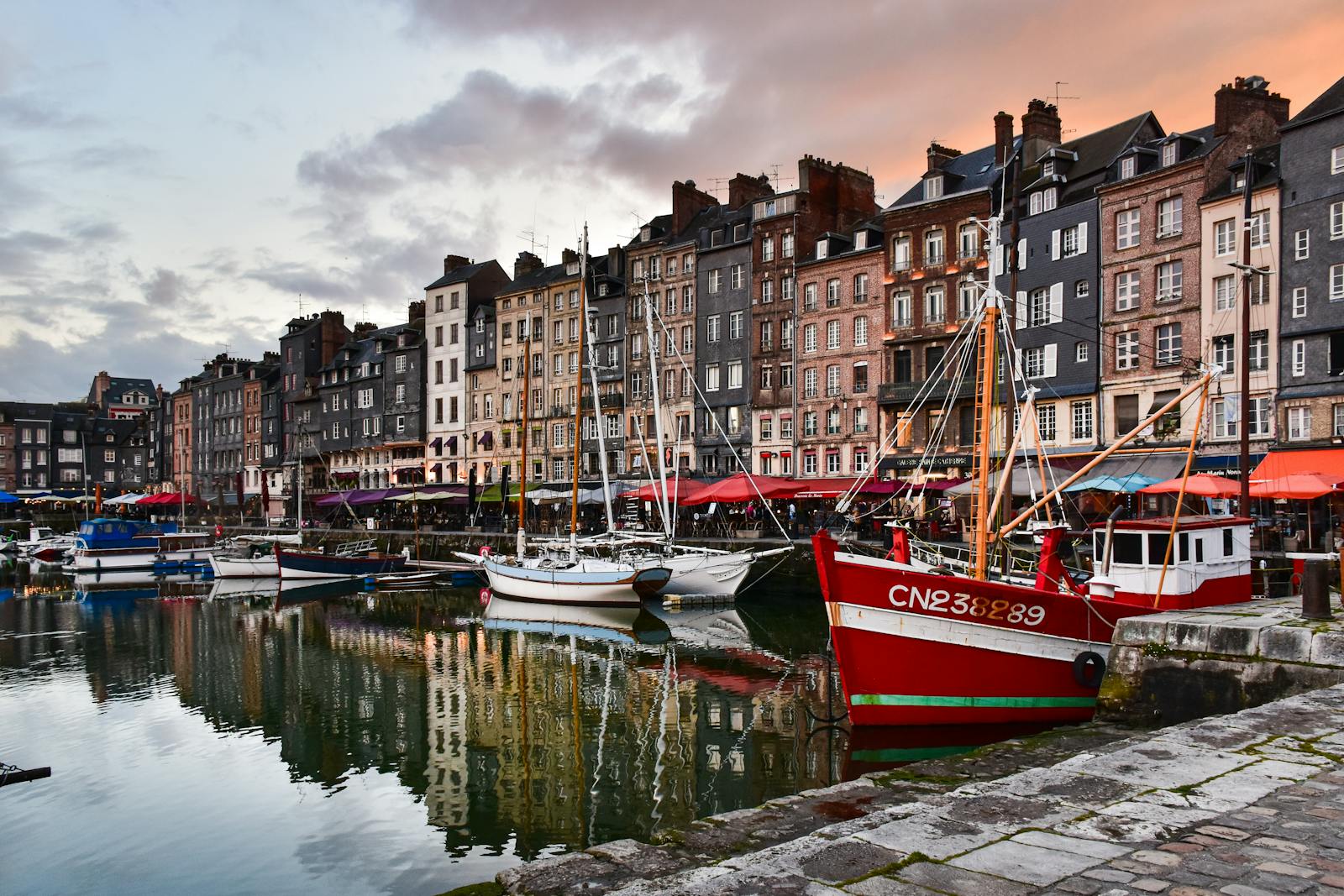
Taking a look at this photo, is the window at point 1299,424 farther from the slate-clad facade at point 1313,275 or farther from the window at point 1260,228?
the window at point 1260,228

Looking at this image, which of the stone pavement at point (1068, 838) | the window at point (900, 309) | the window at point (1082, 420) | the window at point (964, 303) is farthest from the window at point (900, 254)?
the stone pavement at point (1068, 838)

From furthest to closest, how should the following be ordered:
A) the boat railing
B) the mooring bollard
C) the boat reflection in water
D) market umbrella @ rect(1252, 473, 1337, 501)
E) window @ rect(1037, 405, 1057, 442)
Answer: the boat railing, window @ rect(1037, 405, 1057, 442), market umbrella @ rect(1252, 473, 1337, 501), the mooring bollard, the boat reflection in water

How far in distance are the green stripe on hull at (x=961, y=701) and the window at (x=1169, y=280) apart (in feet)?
88.0

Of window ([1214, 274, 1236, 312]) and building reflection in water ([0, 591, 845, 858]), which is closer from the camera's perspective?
building reflection in water ([0, 591, 845, 858])

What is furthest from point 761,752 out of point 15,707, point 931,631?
point 15,707

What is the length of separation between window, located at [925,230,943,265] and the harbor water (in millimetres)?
21303

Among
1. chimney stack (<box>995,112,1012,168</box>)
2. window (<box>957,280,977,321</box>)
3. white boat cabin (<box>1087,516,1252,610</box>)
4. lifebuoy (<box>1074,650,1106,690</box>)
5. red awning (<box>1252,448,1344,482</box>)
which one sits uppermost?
chimney stack (<box>995,112,1012,168</box>)

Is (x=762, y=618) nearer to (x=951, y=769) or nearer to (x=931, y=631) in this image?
(x=931, y=631)

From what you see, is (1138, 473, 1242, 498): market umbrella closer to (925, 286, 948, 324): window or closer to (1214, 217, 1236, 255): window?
(1214, 217, 1236, 255): window

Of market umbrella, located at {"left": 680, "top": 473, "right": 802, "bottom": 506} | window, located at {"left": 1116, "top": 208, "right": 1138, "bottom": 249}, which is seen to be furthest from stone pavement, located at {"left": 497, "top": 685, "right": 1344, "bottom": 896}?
window, located at {"left": 1116, "top": 208, "right": 1138, "bottom": 249}

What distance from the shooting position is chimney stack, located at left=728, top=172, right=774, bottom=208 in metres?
60.8

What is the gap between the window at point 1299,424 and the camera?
33688 mm

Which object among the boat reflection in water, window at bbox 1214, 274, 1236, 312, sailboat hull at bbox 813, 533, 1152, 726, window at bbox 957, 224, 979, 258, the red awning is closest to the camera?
the boat reflection in water

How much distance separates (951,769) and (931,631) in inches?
229
